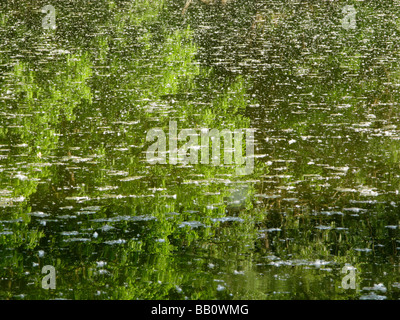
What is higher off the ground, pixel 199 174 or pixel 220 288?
pixel 199 174

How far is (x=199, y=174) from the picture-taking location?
39.1 ft

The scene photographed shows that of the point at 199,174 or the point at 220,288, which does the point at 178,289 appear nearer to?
the point at 220,288

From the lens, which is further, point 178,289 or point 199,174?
point 199,174

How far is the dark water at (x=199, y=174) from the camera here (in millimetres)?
8391

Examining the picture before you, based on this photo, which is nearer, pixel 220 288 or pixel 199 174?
pixel 220 288

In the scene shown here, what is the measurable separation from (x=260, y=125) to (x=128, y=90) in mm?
4712

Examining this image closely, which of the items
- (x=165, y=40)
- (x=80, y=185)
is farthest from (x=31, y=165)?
(x=165, y=40)

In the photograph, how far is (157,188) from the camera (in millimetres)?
11297

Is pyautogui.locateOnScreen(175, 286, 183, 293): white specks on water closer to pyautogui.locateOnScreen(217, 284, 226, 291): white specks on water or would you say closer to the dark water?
the dark water

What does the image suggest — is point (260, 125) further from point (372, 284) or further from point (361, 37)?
point (361, 37)

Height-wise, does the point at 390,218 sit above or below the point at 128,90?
below

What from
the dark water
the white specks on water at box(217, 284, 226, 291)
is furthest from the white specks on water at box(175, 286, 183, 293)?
the white specks on water at box(217, 284, 226, 291)

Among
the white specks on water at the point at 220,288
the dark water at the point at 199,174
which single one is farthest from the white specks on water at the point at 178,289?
the white specks on water at the point at 220,288

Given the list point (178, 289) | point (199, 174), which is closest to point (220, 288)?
point (178, 289)
